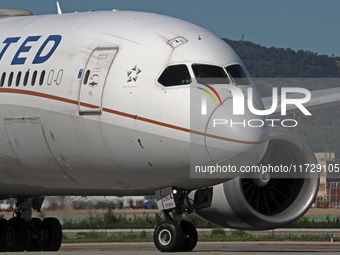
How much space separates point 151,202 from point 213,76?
35.1 m

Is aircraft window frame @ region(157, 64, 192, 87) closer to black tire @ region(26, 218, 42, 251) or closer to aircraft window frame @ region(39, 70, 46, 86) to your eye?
aircraft window frame @ region(39, 70, 46, 86)

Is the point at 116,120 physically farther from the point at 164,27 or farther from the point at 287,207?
the point at 287,207

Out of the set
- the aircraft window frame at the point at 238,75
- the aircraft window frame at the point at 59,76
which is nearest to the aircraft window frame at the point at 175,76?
the aircraft window frame at the point at 238,75

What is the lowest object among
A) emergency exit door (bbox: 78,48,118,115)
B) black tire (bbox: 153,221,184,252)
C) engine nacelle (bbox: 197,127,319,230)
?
black tire (bbox: 153,221,184,252)

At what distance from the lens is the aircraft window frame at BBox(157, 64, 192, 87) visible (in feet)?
54.6

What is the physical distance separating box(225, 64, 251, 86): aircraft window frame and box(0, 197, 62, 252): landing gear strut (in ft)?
22.2

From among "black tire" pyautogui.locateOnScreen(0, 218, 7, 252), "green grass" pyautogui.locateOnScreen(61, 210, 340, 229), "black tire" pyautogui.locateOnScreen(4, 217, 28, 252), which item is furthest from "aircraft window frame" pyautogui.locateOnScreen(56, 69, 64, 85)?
"green grass" pyautogui.locateOnScreen(61, 210, 340, 229)

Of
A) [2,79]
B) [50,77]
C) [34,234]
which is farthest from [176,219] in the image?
[34,234]

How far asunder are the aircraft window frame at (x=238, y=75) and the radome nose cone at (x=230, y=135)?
110cm

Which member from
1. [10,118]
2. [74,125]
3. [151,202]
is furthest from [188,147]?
[151,202]

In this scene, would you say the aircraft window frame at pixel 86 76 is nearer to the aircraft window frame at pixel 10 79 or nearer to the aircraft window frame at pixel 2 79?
the aircraft window frame at pixel 10 79

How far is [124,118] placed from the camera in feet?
54.6

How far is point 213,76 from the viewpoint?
56.0ft

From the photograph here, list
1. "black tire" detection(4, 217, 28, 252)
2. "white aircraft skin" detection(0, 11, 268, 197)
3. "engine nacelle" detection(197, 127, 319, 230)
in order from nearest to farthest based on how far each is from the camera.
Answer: "white aircraft skin" detection(0, 11, 268, 197) < "engine nacelle" detection(197, 127, 319, 230) < "black tire" detection(4, 217, 28, 252)
